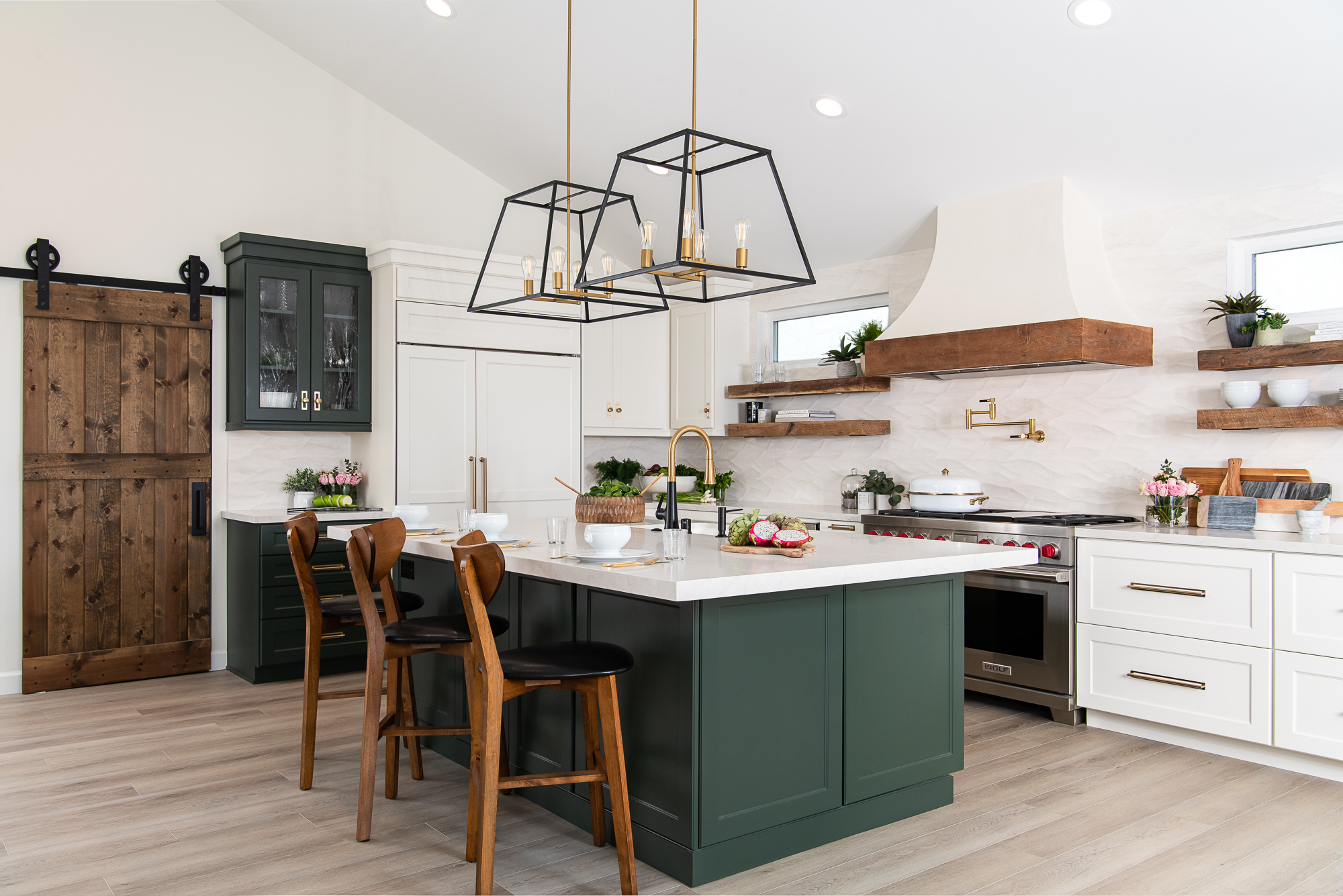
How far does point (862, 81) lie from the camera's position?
4.25m

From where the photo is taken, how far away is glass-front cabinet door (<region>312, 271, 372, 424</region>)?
5.38 m

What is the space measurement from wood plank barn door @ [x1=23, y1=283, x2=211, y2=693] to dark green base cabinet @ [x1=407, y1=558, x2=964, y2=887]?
115 inches

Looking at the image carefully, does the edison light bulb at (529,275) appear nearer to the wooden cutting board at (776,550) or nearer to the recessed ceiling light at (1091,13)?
the wooden cutting board at (776,550)

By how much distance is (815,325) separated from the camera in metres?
6.28

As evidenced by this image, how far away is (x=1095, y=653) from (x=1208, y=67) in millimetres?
2372

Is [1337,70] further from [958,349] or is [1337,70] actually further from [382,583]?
[382,583]

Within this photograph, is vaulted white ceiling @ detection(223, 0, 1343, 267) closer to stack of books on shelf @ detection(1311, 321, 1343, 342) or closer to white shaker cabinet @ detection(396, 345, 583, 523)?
stack of books on shelf @ detection(1311, 321, 1343, 342)

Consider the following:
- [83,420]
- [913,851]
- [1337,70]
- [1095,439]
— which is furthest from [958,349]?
[83,420]

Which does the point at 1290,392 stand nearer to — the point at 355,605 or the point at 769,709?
the point at 769,709

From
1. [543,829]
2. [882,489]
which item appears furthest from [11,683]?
[882,489]

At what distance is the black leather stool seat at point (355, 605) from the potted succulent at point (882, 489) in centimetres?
281

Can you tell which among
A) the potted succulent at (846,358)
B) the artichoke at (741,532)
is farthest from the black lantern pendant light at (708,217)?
the artichoke at (741,532)

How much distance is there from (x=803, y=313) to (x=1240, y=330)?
276 centimetres

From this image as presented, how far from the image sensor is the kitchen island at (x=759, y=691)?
2514mm
